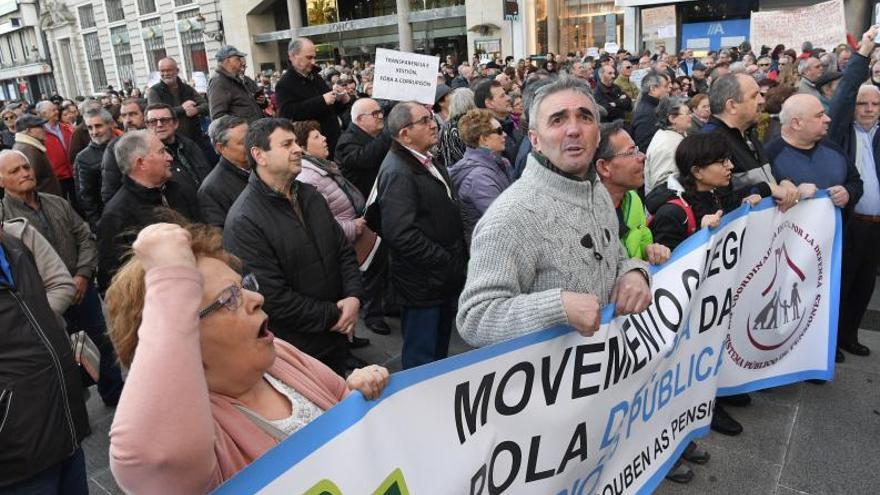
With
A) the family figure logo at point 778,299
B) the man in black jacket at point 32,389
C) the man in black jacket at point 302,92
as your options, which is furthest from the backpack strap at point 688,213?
the man in black jacket at point 302,92

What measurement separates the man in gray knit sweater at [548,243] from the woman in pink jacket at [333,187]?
2344 millimetres

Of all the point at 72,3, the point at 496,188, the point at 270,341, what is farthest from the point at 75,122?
the point at 72,3

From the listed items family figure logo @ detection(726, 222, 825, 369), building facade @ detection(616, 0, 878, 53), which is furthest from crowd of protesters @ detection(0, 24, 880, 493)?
building facade @ detection(616, 0, 878, 53)

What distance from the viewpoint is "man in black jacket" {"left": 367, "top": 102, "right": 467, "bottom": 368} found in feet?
11.6

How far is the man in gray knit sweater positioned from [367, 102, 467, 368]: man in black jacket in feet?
4.80

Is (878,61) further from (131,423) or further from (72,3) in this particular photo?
(72,3)

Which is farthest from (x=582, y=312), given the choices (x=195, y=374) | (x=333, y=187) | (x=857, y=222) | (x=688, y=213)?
(x=857, y=222)

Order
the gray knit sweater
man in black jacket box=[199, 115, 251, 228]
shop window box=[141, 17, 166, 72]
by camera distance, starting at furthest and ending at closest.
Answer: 1. shop window box=[141, 17, 166, 72]
2. man in black jacket box=[199, 115, 251, 228]
3. the gray knit sweater

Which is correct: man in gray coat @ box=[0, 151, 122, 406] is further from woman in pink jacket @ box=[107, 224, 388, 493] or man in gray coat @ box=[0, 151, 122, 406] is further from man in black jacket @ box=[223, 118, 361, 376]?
woman in pink jacket @ box=[107, 224, 388, 493]

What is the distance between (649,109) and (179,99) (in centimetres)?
552

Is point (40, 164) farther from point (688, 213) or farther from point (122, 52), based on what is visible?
point (122, 52)

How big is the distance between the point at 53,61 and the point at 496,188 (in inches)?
2364

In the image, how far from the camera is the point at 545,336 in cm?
187

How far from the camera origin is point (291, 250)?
2.94 metres
